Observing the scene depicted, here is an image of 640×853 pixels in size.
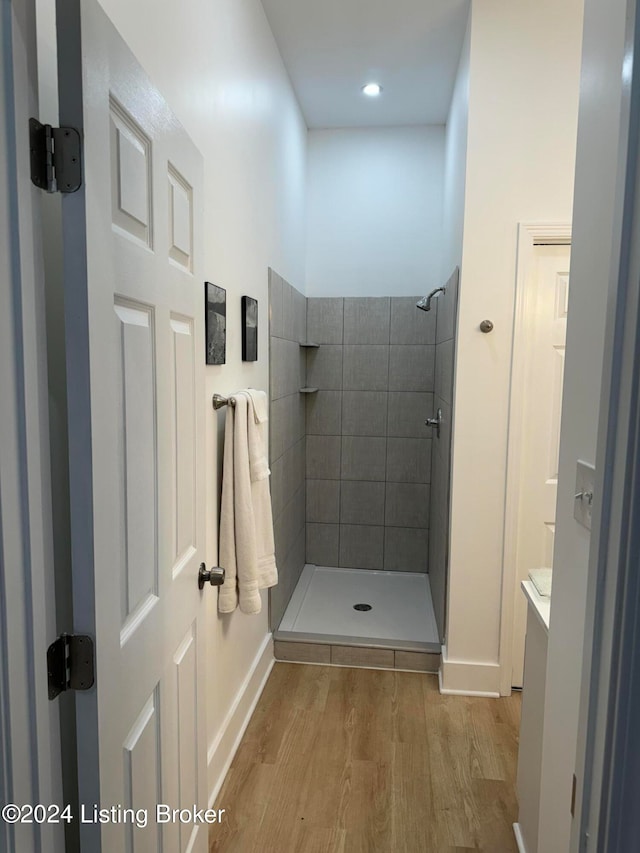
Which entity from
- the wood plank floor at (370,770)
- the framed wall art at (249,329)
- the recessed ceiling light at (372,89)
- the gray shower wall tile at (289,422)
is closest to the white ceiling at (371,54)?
the recessed ceiling light at (372,89)

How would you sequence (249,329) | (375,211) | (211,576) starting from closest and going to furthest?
(211,576) < (249,329) < (375,211)

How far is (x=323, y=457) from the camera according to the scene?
150 inches

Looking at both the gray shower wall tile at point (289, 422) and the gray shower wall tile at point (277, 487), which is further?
the gray shower wall tile at point (289, 422)

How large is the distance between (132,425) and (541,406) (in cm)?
208

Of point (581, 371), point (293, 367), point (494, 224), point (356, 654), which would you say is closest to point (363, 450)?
point (293, 367)

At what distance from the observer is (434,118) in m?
3.40

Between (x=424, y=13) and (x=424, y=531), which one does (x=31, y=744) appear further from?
(x=424, y=531)

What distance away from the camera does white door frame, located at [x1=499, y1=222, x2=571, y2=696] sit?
2.41m

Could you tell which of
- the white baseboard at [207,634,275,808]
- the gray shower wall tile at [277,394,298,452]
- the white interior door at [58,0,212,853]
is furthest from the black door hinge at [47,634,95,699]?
the gray shower wall tile at [277,394,298,452]

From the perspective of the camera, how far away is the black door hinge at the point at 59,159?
29.3 inches

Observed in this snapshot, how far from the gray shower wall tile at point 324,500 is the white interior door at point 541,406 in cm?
147

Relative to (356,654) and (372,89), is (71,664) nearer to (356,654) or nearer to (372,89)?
(356,654)

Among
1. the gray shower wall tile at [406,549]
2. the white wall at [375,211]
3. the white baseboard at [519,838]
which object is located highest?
the white wall at [375,211]

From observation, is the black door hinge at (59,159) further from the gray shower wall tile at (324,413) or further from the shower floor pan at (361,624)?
the gray shower wall tile at (324,413)
